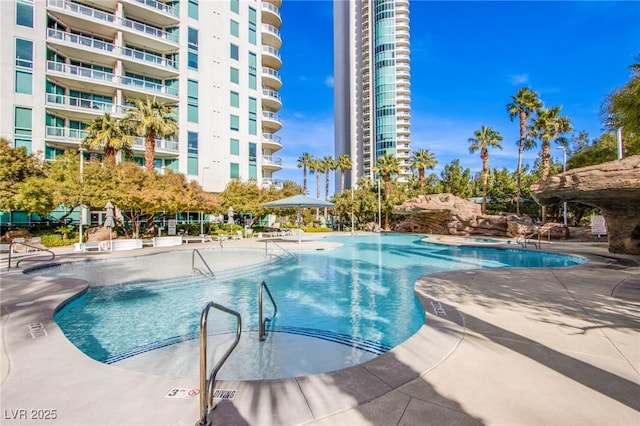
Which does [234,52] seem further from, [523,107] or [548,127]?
[548,127]

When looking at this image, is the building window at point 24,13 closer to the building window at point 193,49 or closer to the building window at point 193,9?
the building window at point 193,49

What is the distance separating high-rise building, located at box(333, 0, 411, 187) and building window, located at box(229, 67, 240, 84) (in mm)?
43874

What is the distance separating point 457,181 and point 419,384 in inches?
1823

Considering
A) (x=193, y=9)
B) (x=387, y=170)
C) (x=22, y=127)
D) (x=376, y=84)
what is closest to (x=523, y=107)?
A: (x=387, y=170)

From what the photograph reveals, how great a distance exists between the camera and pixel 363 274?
37.4ft

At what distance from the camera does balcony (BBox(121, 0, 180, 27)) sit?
1067 inches

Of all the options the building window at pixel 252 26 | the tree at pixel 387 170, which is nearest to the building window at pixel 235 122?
the building window at pixel 252 26

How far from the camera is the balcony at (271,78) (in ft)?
119

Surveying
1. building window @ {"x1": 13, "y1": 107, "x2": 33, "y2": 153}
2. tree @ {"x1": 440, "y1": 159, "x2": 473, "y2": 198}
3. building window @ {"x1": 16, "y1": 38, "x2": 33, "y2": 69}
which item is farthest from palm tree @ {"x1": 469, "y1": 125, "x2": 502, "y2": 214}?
building window @ {"x1": 16, "y1": 38, "x2": 33, "y2": 69}

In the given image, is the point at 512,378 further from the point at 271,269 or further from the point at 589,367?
the point at 271,269

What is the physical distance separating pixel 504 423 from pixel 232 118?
33.8 metres

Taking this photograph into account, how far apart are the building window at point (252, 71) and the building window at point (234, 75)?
1516 millimetres

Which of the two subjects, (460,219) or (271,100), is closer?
(460,219)

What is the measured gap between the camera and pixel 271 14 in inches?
1436
